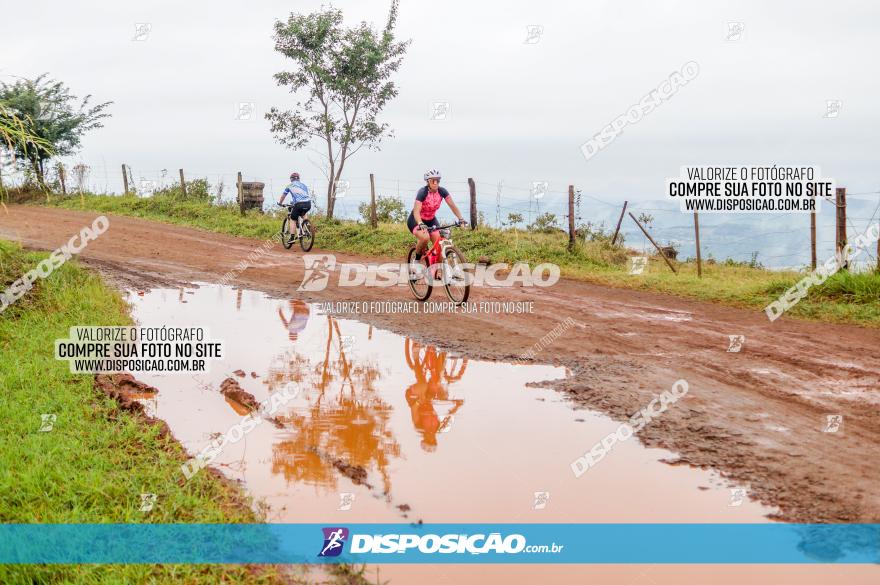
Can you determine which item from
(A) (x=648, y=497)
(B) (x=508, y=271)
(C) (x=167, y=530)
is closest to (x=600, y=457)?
(A) (x=648, y=497)

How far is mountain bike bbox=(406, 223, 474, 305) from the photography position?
1221 cm

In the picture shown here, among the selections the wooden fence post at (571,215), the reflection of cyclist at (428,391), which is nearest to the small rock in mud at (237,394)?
the reflection of cyclist at (428,391)

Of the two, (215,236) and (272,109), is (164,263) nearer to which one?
(215,236)

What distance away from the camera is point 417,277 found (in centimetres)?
1336

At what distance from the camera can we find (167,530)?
4664 millimetres

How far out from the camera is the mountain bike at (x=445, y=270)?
1221 centimetres

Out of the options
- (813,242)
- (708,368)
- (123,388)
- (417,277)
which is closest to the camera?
(123,388)

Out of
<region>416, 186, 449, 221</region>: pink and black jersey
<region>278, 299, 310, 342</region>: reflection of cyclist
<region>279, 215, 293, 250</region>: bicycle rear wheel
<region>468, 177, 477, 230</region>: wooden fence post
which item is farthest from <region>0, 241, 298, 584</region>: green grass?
<region>468, 177, 477, 230</region>: wooden fence post

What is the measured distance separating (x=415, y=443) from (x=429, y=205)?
6.63m

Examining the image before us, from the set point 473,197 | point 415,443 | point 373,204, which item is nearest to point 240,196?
point 373,204

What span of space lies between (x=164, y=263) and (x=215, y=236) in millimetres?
6466

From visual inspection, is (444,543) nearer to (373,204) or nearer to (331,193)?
(373,204)

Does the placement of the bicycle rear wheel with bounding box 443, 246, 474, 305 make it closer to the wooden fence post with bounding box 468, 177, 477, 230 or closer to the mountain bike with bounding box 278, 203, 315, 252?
the mountain bike with bounding box 278, 203, 315, 252

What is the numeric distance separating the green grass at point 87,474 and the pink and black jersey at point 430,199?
20.7 ft
